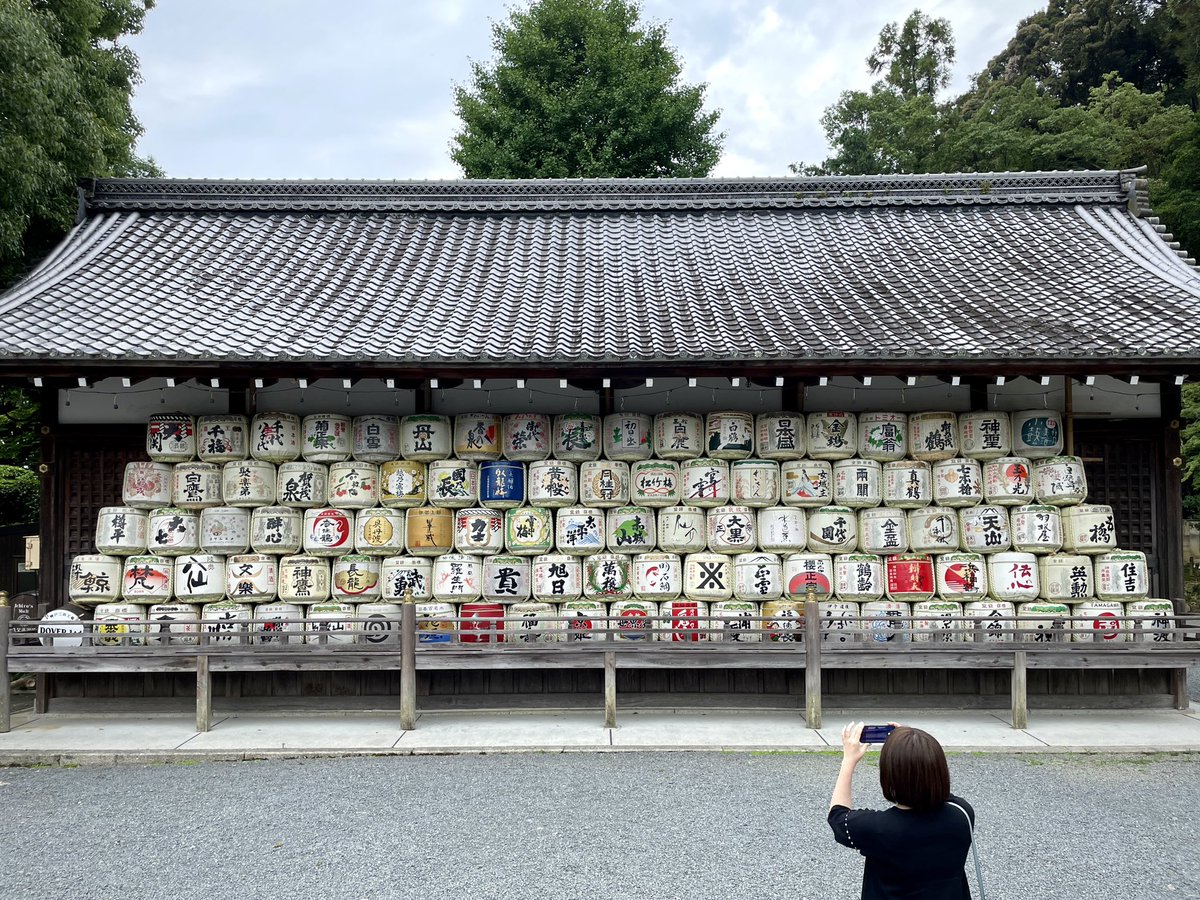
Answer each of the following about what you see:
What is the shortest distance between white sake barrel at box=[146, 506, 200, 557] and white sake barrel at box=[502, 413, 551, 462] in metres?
3.59

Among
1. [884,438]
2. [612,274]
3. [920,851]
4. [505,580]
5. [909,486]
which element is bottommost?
[920,851]

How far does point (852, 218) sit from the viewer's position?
11.9m

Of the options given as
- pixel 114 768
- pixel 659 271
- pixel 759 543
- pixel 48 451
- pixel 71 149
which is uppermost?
pixel 71 149

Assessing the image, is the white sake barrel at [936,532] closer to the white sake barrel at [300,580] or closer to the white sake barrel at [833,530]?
the white sake barrel at [833,530]

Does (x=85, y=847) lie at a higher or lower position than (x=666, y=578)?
lower

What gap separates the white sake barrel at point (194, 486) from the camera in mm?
8094

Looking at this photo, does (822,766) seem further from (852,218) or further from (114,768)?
(852,218)

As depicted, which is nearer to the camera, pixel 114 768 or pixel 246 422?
pixel 114 768

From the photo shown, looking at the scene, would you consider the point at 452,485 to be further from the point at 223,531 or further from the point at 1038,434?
the point at 1038,434

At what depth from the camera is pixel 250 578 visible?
7957 mm

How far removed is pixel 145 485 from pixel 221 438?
3.08ft

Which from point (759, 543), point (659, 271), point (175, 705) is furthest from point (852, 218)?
point (175, 705)

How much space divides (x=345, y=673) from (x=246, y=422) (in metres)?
3.09

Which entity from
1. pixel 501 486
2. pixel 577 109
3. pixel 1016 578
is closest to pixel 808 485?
pixel 1016 578
